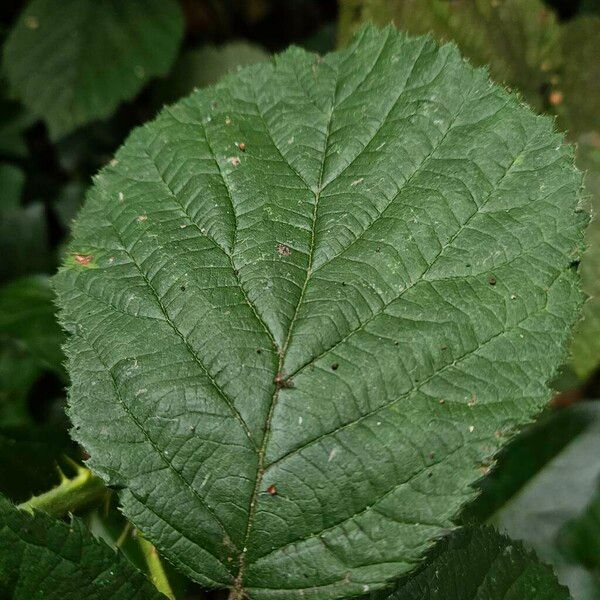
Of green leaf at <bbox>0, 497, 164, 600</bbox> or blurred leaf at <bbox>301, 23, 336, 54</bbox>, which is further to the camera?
blurred leaf at <bbox>301, 23, 336, 54</bbox>

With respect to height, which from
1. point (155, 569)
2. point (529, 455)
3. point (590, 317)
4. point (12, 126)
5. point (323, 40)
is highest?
point (12, 126)

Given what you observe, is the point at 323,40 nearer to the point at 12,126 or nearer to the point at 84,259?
the point at 12,126

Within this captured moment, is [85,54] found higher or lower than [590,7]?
higher

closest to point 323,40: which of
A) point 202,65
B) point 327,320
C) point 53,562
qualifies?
point 202,65

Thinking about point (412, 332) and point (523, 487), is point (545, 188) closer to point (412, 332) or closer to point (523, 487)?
point (412, 332)

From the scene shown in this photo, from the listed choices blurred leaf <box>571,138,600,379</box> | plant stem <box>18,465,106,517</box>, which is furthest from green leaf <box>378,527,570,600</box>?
blurred leaf <box>571,138,600,379</box>

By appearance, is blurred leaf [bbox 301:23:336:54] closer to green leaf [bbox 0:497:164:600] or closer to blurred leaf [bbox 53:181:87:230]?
blurred leaf [bbox 53:181:87:230]

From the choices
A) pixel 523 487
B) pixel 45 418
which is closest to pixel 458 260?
pixel 523 487
